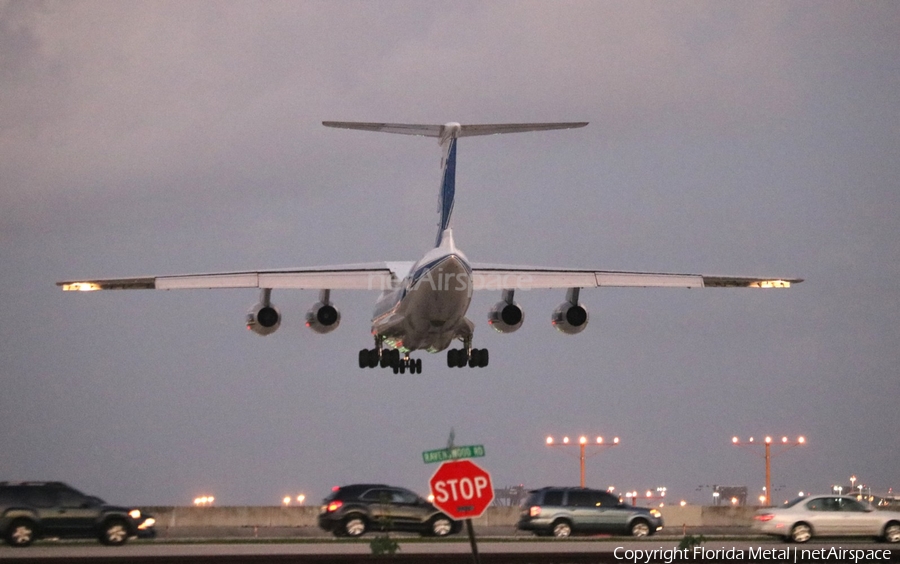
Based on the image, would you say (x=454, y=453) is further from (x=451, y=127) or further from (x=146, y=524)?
(x=451, y=127)

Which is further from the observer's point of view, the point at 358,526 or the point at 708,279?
the point at 708,279

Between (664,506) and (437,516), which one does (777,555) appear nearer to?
(437,516)

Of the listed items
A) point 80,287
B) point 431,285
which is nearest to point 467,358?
point 431,285

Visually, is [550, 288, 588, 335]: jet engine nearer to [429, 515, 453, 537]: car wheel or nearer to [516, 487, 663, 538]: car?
[516, 487, 663, 538]: car

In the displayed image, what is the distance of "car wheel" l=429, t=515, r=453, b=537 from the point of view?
23281 millimetres

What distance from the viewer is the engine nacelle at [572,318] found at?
104 feet

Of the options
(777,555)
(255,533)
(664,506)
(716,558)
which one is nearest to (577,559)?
(716,558)

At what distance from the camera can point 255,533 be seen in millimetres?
25844

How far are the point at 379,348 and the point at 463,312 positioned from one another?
5.48 meters

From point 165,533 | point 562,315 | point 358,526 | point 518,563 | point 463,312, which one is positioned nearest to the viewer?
point 518,563

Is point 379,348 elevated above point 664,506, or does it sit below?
above

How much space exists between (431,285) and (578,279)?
207 inches

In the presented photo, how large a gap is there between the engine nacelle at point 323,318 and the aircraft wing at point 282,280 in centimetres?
122

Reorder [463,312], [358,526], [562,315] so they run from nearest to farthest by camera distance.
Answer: [358,526]
[463,312]
[562,315]
